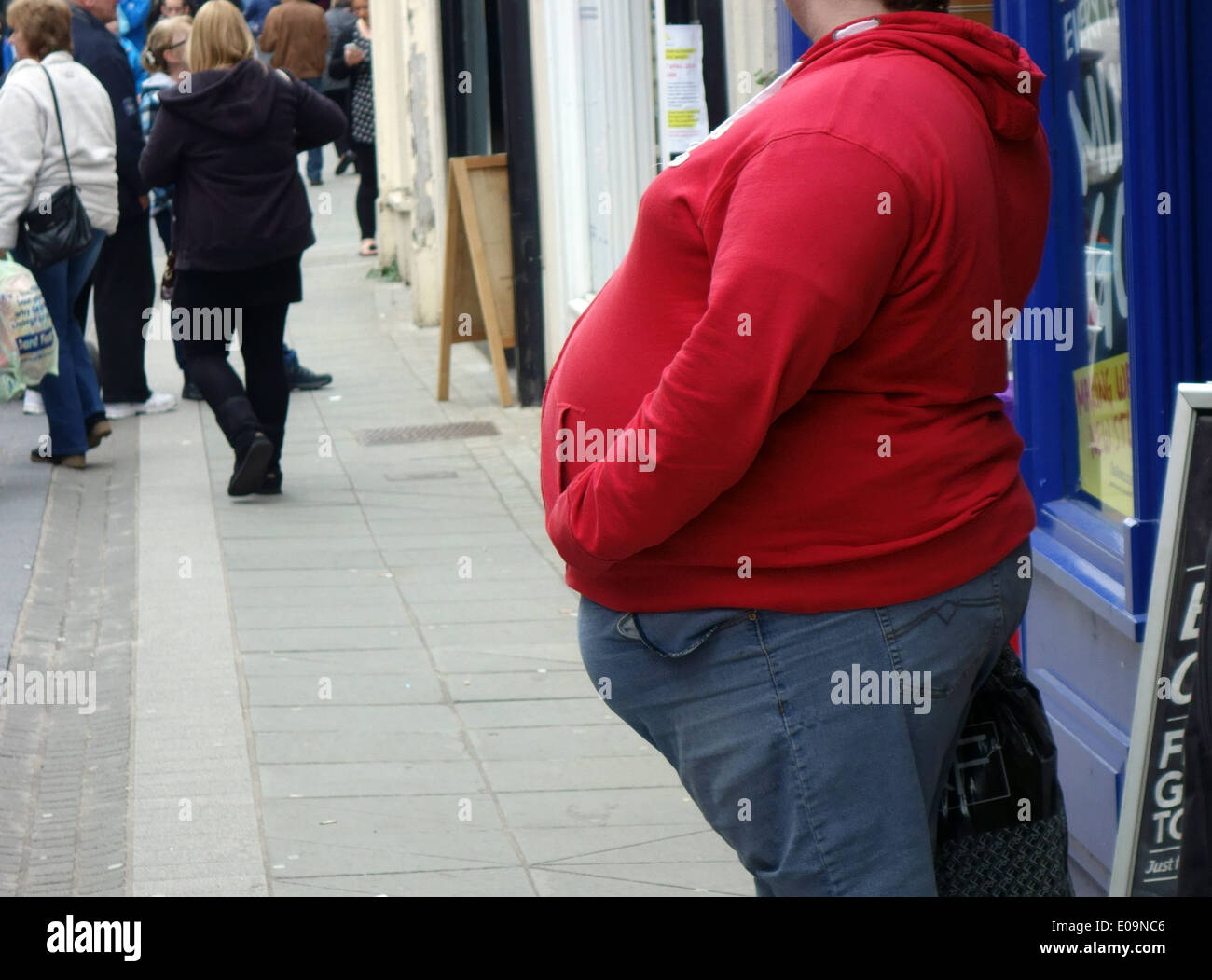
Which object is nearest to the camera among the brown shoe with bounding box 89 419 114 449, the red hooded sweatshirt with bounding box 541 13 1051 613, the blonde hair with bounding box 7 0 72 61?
the red hooded sweatshirt with bounding box 541 13 1051 613

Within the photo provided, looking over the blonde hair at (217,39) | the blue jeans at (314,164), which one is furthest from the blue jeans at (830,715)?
the blue jeans at (314,164)

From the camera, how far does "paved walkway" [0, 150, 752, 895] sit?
402 cm

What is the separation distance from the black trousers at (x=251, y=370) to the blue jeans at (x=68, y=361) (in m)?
0.87

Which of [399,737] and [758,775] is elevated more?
[758,775]

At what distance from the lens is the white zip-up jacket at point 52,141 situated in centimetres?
779

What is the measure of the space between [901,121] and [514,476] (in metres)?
6.34

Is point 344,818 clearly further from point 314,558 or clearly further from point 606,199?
point 606,199

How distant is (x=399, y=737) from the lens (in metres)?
4.81

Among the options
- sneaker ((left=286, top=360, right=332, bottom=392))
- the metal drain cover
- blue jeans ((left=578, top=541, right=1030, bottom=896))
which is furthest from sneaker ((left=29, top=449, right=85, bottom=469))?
blue jeans ((left=578, top=541, right=1030, bottom=896))

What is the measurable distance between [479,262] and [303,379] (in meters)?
1.64

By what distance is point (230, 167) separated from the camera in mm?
7488

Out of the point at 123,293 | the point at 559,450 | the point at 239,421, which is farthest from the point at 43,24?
the point at 559,450

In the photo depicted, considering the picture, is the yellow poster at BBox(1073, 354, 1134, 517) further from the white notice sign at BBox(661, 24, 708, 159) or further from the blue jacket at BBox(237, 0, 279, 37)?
the blue jacket at BBox(237, 0, 279, 37)

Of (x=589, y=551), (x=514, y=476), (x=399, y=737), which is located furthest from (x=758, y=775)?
(x=514, y=476)
